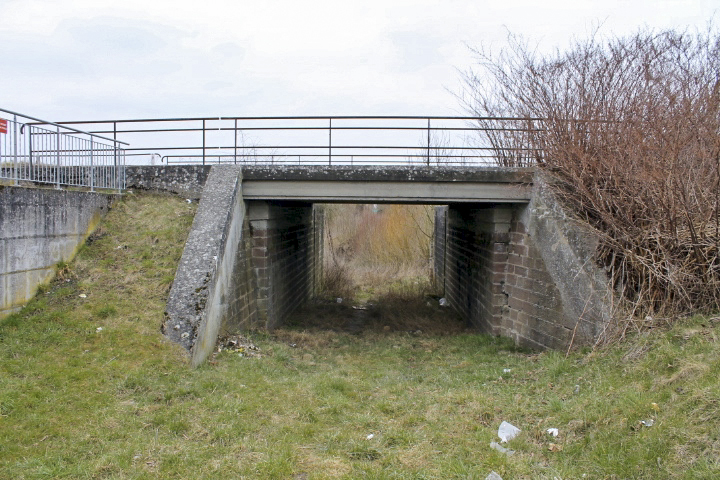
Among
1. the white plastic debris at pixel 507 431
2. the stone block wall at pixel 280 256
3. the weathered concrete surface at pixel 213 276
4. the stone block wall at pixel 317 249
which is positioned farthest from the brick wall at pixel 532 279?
the stone block wall at pixel 317 249

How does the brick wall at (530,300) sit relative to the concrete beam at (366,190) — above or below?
below

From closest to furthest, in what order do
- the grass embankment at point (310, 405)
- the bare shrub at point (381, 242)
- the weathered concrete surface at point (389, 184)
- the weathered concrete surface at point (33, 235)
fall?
the grass embankment at point (310, 405)
the weathered concrete surface at point (33, 235)
the weathered concrete surface at point (389, 184)
the bare shrub at point (381, 242)

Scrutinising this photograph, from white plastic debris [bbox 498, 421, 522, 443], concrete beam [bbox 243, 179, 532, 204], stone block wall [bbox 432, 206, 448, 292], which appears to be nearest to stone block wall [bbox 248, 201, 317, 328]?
concrete beam [bbox 243, 179, 532, 204]

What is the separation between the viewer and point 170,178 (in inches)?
376

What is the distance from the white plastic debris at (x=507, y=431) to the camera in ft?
14.3

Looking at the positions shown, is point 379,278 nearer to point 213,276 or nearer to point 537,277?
point 537,277

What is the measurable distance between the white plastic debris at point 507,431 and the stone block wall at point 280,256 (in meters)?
5.41

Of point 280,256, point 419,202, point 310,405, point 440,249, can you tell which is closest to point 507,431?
point 310,405

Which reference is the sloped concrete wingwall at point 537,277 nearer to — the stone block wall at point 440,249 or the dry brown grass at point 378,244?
the stone block wall at point 440,249

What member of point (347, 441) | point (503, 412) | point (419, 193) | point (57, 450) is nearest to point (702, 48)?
point (419, 193)

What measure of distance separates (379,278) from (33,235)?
42.1ft

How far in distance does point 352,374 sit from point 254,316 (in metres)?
2.85

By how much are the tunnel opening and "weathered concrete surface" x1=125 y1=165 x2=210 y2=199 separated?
349 cm

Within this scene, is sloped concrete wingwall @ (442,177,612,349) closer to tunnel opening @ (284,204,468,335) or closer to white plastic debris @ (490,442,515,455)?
tunnel opening @ (284,204,468,335)
